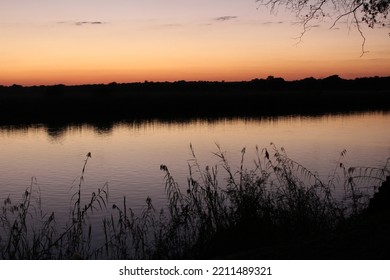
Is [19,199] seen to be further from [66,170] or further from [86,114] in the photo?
[86,114]

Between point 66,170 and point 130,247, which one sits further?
point 66,170

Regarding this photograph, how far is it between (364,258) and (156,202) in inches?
308

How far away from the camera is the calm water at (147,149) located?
47.6 ft

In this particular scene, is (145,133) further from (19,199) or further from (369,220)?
(369,220)

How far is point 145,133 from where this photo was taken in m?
28.1

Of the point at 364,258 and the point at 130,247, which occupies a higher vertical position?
the point at 364,258

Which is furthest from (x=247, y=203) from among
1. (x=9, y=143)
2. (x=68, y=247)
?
(x=9, y=143)

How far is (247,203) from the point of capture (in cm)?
766

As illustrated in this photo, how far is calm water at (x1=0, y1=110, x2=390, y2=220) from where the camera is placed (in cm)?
1451

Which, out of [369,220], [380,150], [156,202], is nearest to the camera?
[369,220]

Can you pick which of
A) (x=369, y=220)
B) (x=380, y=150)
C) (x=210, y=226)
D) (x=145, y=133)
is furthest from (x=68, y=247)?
(x=145, y=133)

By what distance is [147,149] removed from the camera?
21.9 metres

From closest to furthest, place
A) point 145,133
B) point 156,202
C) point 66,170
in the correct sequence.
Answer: point 156,202
point 66,170
point 145,133
